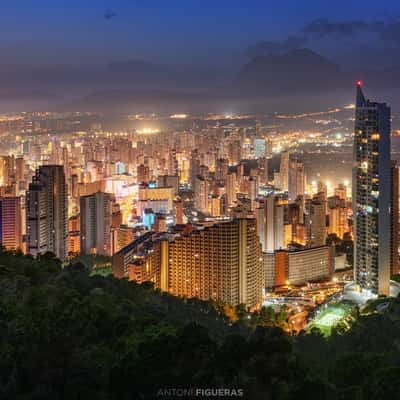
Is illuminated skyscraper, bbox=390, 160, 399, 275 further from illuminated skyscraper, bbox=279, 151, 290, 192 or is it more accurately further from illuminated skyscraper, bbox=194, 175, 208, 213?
illuminated skyscraper, bbox=279, 151, 290, 192

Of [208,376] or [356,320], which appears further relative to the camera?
[356,320]

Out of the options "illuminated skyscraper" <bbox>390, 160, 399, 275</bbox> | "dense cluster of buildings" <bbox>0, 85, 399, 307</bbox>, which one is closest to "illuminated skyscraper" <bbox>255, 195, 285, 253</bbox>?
"dense cluster of buildings" <bbox>0, 85, 399, 307</bbox>

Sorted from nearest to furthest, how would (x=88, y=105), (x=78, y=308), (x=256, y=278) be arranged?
(x=78, y=308) < (x=256, y=278) < (x=88, y=105)

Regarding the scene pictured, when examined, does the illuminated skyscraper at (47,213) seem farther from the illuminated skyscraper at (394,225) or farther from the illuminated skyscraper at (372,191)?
the illuminated skyscraper at (394,225)

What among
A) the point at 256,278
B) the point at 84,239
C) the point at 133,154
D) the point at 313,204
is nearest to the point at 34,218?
the point at 84,239

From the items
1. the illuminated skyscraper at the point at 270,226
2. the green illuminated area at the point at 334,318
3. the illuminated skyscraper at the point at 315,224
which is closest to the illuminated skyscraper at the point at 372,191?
the green illuminated area at the point at 334,318

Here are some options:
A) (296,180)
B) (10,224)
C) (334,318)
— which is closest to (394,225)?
(334,318)

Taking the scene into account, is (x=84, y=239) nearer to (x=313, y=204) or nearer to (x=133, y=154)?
(x=313, y=204)

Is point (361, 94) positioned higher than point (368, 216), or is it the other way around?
point (361, 94)
